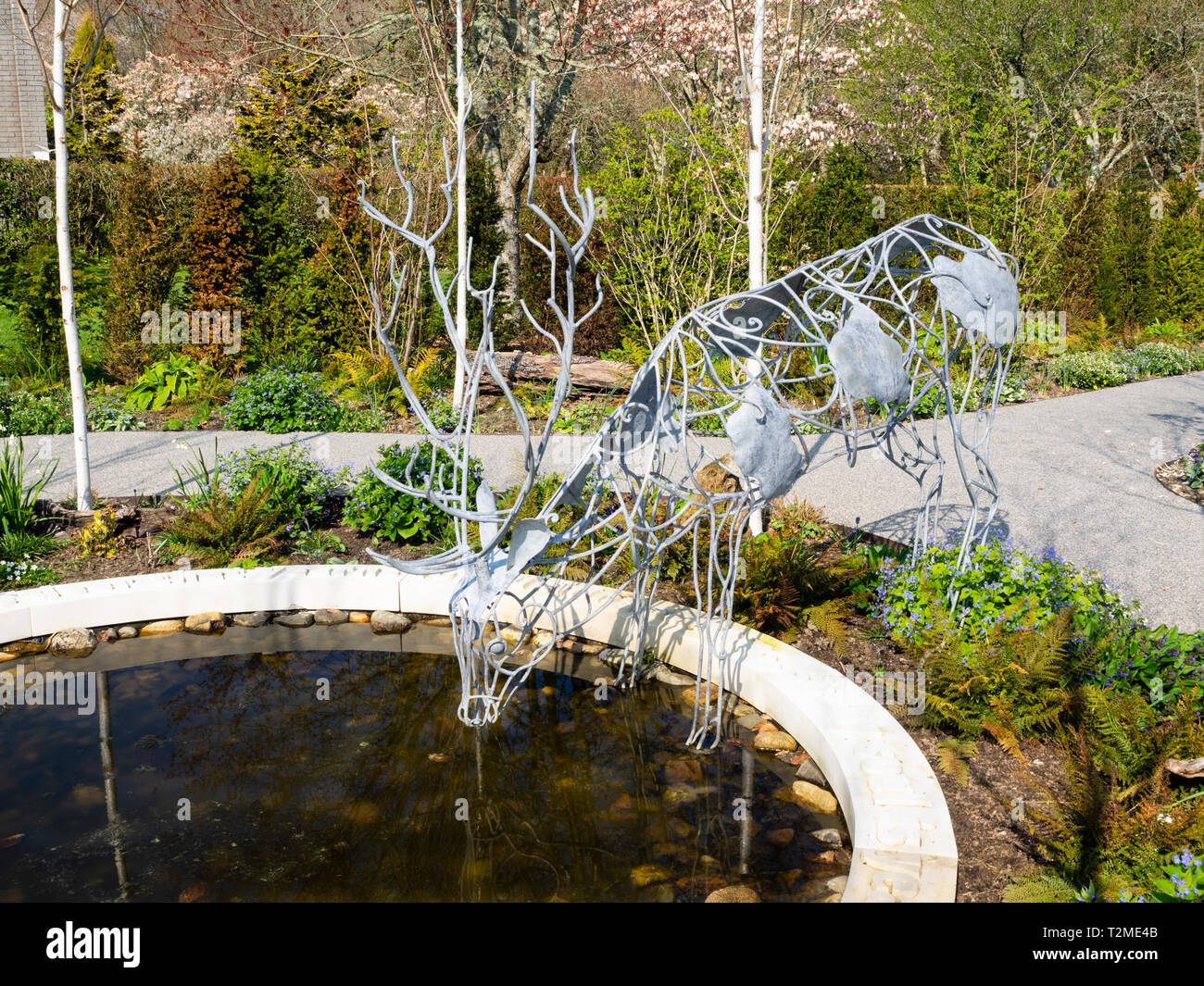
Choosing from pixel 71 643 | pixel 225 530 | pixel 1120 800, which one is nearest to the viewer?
pixel 1120 800

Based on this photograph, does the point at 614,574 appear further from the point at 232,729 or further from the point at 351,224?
the point at 351,224

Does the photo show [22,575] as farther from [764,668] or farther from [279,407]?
[764,668]

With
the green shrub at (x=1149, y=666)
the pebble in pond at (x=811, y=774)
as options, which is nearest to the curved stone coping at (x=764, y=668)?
the pebble in pond at (x=811, y=774)

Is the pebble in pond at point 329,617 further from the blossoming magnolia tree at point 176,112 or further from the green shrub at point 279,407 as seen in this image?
the blossoming magnolia tree at point 176,112

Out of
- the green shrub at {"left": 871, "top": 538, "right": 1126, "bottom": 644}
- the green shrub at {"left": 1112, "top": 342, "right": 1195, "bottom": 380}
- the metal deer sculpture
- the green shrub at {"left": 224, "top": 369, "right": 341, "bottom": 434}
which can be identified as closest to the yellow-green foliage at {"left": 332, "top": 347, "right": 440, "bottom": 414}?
the green shrub at {"left": 224, "top": 369, "right": 341, "bottom": 434}

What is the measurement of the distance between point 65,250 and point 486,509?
15.2ft

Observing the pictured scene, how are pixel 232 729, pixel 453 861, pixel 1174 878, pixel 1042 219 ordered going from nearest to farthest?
pixel 1174 878, pixel 453 861, pixel 232 729, pixel 1042 219

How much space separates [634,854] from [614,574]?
2.49 m

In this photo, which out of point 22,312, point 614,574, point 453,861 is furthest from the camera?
point 22,312

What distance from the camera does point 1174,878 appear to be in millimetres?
2877

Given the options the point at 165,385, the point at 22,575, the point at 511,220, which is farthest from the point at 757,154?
the point at 511,220

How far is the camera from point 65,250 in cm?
653

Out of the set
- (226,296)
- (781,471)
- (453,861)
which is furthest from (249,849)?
(226,296)

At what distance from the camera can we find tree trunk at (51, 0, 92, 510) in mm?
6203
